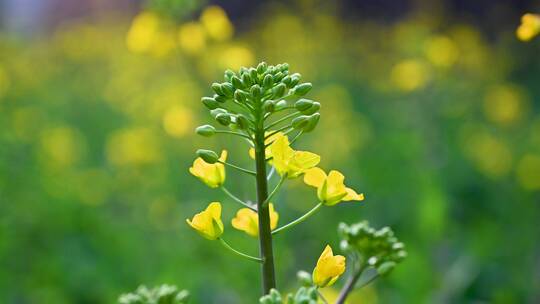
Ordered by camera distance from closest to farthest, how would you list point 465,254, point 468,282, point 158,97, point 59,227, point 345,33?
point 468,282
point 465,254
point 59,227
point 158,97
point 345,33

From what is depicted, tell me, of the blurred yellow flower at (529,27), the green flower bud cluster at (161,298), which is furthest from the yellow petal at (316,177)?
the blurred yellow flower at (529,27)

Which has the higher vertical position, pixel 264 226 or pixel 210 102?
pixel 210 102

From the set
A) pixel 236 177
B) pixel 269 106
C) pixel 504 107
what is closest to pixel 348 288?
pixel 269 106

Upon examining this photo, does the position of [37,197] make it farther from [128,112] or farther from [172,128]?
[128,112]

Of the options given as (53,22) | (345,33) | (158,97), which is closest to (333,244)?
(158,97)

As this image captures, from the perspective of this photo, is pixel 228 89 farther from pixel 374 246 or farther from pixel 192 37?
pixel 192 37

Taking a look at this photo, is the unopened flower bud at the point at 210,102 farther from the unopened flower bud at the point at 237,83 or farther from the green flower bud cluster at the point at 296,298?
the green flower bud cluster at the point at 296,298
